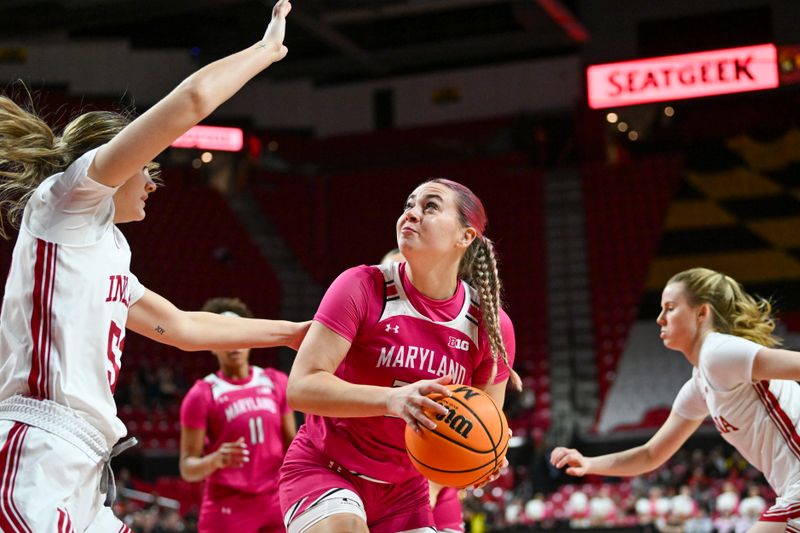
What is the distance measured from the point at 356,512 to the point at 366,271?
920 mm

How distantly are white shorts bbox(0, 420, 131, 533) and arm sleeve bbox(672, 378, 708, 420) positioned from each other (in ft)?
9.89

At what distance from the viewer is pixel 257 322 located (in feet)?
12.1

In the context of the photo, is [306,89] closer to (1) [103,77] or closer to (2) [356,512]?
(1) [103,77]

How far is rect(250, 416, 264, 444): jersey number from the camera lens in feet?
19.6

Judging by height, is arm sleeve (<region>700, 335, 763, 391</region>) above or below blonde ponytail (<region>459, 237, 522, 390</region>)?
below

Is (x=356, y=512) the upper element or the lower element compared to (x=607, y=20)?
lower

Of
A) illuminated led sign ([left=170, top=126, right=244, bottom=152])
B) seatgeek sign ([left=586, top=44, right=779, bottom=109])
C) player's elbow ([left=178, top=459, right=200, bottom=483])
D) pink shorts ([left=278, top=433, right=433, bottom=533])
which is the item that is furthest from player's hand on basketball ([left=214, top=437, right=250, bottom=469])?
illuminated led sign ([left=170, top=126, right=244, bottom=152])

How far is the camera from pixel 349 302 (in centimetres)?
358

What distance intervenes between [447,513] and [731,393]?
1.38 m

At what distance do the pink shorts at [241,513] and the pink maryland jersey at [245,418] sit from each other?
0.26 feet

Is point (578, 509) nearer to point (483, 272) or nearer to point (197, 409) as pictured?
point (197, 409)

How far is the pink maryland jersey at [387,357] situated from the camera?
3668 millimetres

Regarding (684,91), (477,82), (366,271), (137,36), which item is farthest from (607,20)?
(366,271)

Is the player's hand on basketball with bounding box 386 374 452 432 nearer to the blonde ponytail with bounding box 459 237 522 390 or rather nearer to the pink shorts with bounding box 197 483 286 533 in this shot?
the blonde ponytail with bounding box 459 237 522 390
